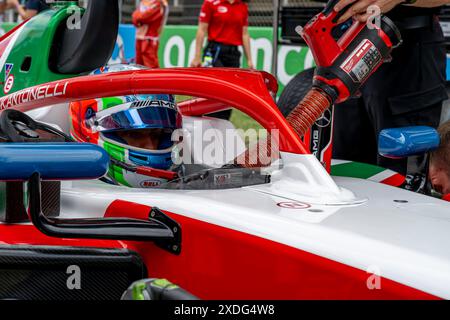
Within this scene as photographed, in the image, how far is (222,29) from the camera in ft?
26.9

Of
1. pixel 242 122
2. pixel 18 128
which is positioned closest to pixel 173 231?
pixel 18 128

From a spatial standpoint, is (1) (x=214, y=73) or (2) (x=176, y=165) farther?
(2) (x=176, y=165)

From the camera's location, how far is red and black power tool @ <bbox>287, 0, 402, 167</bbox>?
2242 mm

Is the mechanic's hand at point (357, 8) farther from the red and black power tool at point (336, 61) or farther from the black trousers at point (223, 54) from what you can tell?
the black trousers at point (223, 54)

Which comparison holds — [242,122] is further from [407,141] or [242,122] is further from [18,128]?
[18,128]

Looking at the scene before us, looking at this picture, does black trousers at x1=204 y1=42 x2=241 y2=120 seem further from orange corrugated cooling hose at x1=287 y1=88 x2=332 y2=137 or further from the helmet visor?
orange corrugated cooling hose at x1=287 y1=88 x2=332 y2=137

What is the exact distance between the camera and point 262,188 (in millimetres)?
2141

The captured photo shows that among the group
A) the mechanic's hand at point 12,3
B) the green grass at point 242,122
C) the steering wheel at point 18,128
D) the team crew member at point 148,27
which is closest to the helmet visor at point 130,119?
the steering wheel at point 18,128

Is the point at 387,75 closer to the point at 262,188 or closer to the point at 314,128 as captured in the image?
the point at 314,128
